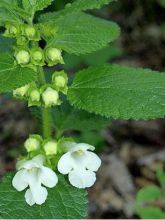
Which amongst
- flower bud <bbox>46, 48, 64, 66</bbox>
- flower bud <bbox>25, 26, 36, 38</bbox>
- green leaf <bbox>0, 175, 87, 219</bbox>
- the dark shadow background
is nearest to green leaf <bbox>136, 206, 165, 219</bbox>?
the dark shadow background

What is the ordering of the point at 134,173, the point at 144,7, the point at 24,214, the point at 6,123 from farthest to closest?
the point at 144,7
the point at 6,123
the point at 134,173
the point at 24,214

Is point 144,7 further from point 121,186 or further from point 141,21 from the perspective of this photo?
point 121,186

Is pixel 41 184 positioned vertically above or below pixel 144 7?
above

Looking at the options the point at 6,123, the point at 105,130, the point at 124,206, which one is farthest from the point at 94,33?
the point at 6,123

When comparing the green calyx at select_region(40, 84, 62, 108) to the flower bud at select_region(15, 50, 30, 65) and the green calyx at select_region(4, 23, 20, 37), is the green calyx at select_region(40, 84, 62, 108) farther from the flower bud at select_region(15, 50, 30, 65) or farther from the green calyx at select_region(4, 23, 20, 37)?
the green calyx at select_region(4, 23, 20, 37)

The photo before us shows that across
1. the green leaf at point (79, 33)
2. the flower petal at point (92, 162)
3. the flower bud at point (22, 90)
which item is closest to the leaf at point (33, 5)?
the green leaf at point (79, 33)

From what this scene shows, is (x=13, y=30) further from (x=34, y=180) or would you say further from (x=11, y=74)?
(x=34, y=180)
